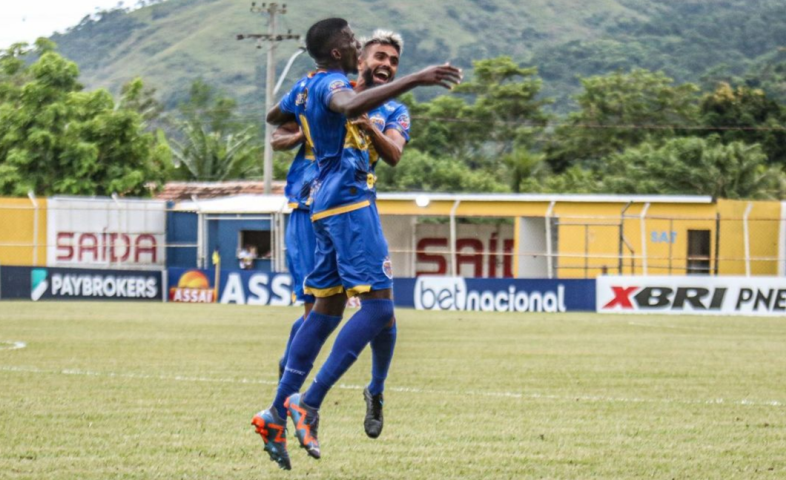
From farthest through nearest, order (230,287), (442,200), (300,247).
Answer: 1. (442,200)
2. (230,287)
3. (300,247)

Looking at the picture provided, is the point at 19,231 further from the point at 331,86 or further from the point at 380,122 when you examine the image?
the point at 331,86

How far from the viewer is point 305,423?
6754mm

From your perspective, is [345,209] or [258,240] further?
[258,240]

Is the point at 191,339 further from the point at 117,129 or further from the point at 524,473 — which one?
the point at 117,129

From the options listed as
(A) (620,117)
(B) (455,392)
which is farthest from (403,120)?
(A) (620,117)

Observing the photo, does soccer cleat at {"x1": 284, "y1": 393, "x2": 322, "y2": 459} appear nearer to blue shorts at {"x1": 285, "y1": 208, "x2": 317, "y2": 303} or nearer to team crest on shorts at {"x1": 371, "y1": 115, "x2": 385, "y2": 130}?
blue shorts at {"x1": 285, "y1": 208, "x2": 317, "y2": 303}

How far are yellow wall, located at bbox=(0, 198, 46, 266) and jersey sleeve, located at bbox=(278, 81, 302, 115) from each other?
108 ft

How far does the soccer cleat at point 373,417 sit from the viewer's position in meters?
7.34

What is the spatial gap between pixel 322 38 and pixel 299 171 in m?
1.70

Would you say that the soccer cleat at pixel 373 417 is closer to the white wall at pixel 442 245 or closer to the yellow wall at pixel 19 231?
the yellow wall at pixel 19 231

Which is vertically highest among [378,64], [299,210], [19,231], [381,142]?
[378,64]

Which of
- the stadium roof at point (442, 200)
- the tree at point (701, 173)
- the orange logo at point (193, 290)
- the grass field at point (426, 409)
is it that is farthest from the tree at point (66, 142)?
the grass field at point (426, 409)

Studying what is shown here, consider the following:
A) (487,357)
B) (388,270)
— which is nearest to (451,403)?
(388,270)

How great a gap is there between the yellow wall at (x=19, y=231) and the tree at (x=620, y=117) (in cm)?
3990
